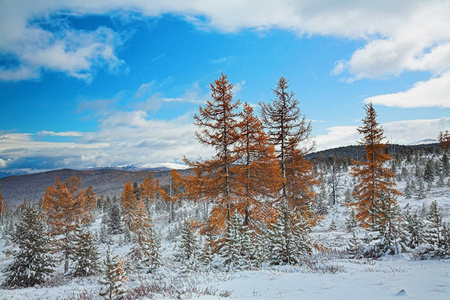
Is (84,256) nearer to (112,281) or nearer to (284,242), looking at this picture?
(112,281)

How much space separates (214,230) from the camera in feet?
42.4

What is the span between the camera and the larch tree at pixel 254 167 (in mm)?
13570

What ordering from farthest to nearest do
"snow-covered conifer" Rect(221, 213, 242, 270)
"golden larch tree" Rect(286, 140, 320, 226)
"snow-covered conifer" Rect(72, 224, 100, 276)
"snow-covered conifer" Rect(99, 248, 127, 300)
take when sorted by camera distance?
1. "snow-covered conifer" Rect(72, 224, 100, 276)
2. "golden larch tree" Rect(286, 140, 320, 226)
3. "snow-covered conifer" Rect(221, 213, 242, 270)
4. "snow-covered conifer" Rect(99, 248, 127, 300)

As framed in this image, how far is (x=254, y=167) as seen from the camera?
45.3 feet

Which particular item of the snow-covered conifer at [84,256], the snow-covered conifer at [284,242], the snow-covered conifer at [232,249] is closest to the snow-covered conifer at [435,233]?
the snow-covered conifer at [284,242]

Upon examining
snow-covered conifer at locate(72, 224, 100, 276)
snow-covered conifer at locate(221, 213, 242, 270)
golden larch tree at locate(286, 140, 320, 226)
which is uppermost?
golden larch tree at locate(286, 140, 320, 226)

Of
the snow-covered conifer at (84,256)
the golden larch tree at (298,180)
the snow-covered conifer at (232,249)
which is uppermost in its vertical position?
the golden larch tree at (298,180)

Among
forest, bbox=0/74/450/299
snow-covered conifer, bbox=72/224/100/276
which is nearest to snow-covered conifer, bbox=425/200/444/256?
forest, bbox=0/74/450/299

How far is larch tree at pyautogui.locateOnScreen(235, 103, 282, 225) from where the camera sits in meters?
13.6

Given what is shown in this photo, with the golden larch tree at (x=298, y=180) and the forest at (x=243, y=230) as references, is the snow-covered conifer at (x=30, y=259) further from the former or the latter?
the golden larch tree at (x=298, y=180)

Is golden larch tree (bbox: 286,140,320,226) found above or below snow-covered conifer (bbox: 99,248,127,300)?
above

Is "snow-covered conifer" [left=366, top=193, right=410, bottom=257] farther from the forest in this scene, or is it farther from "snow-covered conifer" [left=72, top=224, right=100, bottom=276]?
"snow-covered conifer" [left=72, top=224, right=100, bottom=276]

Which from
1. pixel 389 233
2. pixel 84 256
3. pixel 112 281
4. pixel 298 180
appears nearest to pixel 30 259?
pixel 84 256

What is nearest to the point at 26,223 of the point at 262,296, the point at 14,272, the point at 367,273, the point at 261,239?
the point at 14,272
